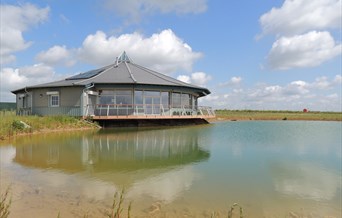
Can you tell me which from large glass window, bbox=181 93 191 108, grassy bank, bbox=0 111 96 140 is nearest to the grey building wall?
grassy bank, bbox=0 111 96 140

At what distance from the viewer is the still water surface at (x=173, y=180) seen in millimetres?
5469

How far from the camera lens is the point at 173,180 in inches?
291

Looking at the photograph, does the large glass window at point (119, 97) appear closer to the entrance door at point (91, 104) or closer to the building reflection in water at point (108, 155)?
the entrance door at point (91, 104)

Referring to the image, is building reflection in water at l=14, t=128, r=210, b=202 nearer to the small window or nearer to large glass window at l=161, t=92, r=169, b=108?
large glass window at l=161, t=92, r=169, b=108

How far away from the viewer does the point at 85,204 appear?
553cm

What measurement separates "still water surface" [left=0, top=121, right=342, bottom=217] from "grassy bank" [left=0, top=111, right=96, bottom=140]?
5080 mm

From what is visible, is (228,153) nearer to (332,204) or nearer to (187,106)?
(332,204)

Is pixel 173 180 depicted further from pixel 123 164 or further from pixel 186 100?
pixel 186 100

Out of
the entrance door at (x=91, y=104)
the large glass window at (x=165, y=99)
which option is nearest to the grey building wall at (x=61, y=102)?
the entrance door at (x=91, y=104)

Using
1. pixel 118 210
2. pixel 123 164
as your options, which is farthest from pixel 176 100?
pixel 118 210

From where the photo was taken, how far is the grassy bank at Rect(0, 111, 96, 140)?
55.8 feet

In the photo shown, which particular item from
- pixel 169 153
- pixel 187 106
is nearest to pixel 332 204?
pixel 169 153

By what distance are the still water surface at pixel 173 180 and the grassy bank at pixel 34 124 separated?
5.08 m

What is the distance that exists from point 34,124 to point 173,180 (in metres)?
14.7
